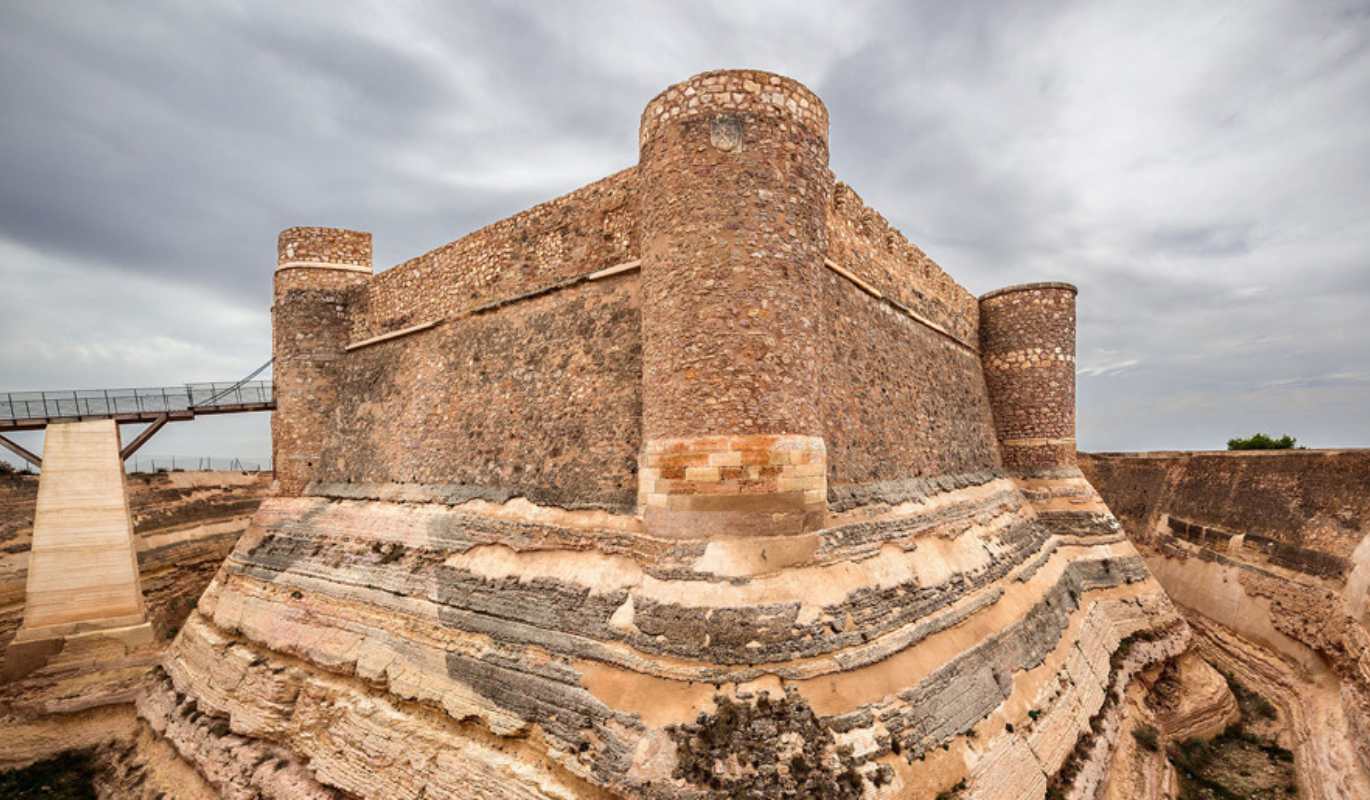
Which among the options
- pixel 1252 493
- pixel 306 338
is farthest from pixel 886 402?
pixel 306 338

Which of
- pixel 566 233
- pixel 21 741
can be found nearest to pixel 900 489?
pixel 566 233

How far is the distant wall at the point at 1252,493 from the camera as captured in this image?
1371 centimetres

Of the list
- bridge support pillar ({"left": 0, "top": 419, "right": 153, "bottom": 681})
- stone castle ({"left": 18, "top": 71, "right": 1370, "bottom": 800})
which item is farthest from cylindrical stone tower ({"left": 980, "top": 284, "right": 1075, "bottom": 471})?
bridge support pillar ({"left": 0, "top": 419, "right": 153, "bottom": 681})

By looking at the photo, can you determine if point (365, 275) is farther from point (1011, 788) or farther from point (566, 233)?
point (1011, 788)

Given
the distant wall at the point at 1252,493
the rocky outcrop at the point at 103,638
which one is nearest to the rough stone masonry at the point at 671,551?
the rocky outcrop at the point at 103,638

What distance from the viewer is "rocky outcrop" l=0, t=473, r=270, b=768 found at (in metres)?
11.8

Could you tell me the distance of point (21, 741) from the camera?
11.7 m

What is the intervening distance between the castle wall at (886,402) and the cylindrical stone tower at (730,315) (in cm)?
138

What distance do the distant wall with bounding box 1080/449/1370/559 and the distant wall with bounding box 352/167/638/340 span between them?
16.7m

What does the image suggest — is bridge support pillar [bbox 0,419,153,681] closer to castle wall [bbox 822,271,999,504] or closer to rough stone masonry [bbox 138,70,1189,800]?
rough stone masonry [bbox 138,70,1189,800]

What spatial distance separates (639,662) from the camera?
7.28 metres

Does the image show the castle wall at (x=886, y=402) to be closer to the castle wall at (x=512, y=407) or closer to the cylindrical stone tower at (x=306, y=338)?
the castle wall at (x=512, y=407)

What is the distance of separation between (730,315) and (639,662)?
4416mm

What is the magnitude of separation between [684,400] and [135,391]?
14.5 metres
